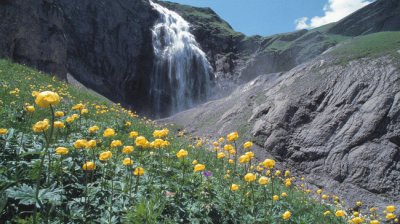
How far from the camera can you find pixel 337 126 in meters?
19.0

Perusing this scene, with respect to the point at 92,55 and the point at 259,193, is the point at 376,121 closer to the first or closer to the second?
the point at 259,193

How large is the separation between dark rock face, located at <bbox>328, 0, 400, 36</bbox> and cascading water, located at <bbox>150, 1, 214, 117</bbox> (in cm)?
1875

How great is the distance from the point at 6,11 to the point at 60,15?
6.62 meters

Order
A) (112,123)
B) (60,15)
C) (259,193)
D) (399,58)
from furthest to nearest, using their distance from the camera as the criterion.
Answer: (60,15)
(399,58)
(112,123)
(259,193)

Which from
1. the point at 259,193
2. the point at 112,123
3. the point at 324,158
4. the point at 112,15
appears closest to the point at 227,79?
the point at 112,15

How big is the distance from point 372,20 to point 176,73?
2500 centimetres

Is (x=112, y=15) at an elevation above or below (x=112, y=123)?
above

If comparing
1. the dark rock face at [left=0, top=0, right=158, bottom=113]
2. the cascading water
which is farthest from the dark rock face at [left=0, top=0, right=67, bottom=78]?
the cascading water

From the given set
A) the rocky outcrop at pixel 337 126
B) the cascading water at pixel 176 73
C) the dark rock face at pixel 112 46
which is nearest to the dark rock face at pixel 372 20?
the rocky outcrop at pixel 337 126

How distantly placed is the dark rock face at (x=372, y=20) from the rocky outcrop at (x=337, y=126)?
58.2 feet

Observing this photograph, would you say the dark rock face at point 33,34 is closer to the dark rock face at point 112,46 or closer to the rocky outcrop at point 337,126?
the dark rock face at point 112,46

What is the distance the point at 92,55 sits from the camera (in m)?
39.8

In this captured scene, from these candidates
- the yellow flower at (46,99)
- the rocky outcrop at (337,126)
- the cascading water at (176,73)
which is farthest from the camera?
the cascading water at (176,73)

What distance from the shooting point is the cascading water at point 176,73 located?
127ft
